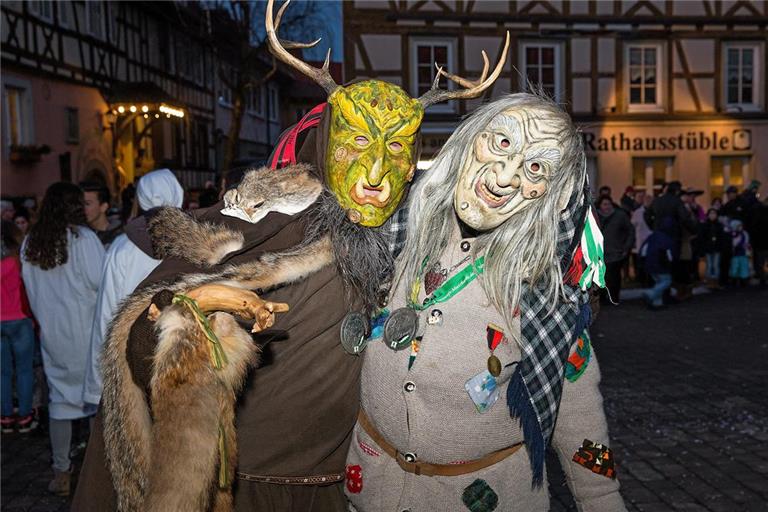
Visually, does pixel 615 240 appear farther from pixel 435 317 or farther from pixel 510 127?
pixel 435 317

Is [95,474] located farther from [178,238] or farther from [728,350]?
[728,350]

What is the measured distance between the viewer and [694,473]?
496 centimetres

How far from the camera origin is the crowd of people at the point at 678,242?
10359 millimetres

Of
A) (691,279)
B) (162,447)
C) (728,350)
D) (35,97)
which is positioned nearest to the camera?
(162,447)

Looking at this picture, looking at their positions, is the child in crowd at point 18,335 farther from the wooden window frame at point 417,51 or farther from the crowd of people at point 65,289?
the wooden window frame at point 417,51

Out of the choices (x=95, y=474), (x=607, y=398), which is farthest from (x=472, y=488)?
(x=607, y=398)

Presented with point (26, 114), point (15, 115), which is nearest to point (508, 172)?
point (15, 115)

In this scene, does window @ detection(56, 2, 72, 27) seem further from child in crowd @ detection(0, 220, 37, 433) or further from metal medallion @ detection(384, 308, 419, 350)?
metal medallion @ detection(384, 308, 419, 350)

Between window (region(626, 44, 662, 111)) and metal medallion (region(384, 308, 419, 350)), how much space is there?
18.8 metres

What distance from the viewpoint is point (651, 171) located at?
1981 centimetres

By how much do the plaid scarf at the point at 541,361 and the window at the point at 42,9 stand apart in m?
15.2

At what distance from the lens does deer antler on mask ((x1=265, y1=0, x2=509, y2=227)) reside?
2266 mm

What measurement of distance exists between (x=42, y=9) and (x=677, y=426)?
564 inches

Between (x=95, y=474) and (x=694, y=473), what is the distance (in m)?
3.96
